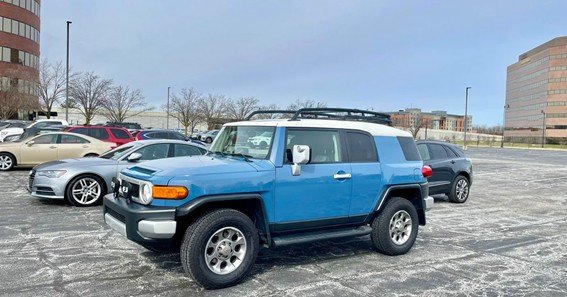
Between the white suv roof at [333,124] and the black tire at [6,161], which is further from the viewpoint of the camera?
the black tire at [6,161]

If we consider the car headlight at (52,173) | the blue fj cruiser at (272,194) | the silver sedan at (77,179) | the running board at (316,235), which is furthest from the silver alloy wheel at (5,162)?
the running board at (316,235)

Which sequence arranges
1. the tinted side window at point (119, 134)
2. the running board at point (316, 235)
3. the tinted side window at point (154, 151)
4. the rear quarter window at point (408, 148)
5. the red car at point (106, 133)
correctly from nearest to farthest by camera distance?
1. the running board at point (316, 235)
2. the rear quarter window at point (408, 148)
3. the tinted side window at point (154, 151)
4. the red car at point (106, 133)
5. the tinted side window at point (119, 134)

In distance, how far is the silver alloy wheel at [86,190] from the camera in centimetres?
918

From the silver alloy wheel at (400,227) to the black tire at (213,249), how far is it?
2218mm

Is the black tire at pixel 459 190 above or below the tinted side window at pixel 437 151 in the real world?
below

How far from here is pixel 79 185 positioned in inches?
364

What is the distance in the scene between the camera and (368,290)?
483cm

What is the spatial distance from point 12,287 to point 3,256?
1293mm

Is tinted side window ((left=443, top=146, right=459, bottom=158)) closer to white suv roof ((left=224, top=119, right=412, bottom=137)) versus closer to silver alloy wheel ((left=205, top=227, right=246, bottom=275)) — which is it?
white suv roof ((left=224, top=119, right=412, bottom=137))

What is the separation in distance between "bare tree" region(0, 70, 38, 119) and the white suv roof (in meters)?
41.5

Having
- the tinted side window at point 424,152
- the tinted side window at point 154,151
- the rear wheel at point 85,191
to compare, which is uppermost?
the tinted side window at point 424,152

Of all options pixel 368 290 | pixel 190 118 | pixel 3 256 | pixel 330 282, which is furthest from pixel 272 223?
pixel 190 118

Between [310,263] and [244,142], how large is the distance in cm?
175

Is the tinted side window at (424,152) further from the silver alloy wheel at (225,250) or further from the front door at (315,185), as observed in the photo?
the silver alloy wheel at (225,250)
